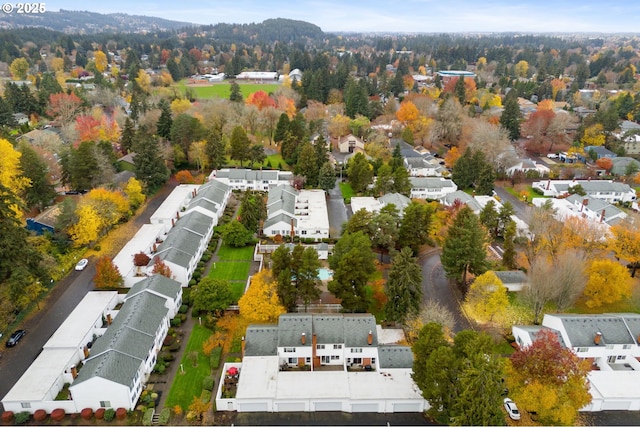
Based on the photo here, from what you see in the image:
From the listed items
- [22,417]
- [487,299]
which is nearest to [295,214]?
[487,299]

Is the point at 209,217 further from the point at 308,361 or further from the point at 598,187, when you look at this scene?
the point at 598,187

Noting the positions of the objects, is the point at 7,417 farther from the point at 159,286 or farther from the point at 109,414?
the point at 159,286

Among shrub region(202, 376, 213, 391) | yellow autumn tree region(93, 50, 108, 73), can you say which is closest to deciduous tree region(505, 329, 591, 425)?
shrub region(202, 376, 213, 391)

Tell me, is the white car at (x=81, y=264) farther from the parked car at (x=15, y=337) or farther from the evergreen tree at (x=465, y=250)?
the evergreen tree at (x=465, y=250)

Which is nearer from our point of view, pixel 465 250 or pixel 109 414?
pixel 109 414

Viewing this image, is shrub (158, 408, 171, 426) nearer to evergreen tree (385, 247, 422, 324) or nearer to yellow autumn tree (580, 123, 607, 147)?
evergreen tree (385, 247, 422, 324)

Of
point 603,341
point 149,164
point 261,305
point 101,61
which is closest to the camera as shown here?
point 603,341
